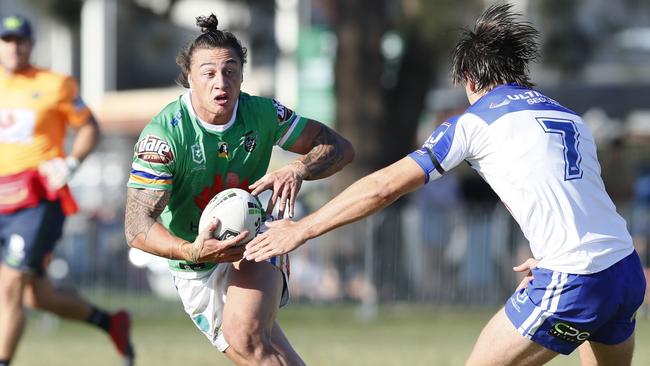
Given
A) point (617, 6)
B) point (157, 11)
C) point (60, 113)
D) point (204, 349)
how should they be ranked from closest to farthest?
1. point (60, 113)
2. point (204, 349)
3. point (157, 11)
4. point (617, 6)

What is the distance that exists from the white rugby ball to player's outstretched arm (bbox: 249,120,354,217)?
17 centimetres

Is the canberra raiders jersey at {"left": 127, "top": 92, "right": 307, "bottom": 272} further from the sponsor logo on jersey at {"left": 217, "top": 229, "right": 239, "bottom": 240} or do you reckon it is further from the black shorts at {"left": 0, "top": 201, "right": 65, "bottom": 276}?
the black shorts at {"left": 0, "top": 201, "right": 65, "bottom": 276}

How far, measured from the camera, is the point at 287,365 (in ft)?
21.5

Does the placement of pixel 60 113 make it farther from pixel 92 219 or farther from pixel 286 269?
pixel 92 219

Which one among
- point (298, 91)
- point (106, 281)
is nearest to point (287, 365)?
point (106, 281)

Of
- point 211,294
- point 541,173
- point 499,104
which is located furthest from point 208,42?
point 541,173

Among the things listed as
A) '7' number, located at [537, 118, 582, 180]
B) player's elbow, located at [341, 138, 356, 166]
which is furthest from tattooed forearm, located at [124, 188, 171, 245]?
'7' number, located at [537, 118, 582, 180]

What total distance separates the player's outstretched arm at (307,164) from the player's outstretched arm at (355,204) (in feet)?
2.18

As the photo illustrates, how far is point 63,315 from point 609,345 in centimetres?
513

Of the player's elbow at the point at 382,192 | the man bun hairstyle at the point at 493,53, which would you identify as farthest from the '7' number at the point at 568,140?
the player's elbow at the point at 382,192

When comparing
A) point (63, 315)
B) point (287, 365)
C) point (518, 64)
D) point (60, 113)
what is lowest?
point (63, 315)

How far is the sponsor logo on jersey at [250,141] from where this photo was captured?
684cm

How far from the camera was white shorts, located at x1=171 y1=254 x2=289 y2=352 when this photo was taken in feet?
22.4

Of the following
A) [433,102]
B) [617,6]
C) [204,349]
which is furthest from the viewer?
[433,102]
